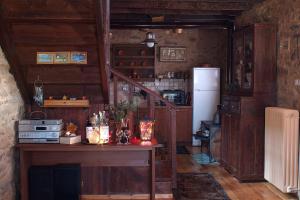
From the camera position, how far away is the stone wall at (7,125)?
3.57m

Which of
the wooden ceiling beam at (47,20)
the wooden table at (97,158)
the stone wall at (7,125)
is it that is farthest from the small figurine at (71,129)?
the wooden ceiling beam at (47,20)

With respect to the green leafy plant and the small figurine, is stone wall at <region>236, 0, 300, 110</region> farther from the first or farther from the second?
the small figurine

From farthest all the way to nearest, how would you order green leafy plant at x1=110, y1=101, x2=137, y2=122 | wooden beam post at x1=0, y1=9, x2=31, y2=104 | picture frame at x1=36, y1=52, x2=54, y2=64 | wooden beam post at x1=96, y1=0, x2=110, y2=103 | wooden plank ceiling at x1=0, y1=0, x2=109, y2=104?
green leafy plant at x1=110, y1=101, x2=137, y2=122, picture frame at x1=36, y1=52, x2=54, y2=64, wooden beam post at x1=0, y1=9, x2=31, y2=104, wooden plank ceiling at x1=0, y1=0, x2=109, y2=104, wooden beam post at x1=96, y1=0, x2=110, y2=103

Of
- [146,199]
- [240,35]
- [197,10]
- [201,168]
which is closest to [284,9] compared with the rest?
[240,35]

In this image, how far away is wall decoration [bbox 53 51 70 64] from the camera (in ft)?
12.5

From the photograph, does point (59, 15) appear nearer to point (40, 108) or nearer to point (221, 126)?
point (40, 108)

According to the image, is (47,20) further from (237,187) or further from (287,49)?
(237,187)

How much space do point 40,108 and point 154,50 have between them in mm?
4670

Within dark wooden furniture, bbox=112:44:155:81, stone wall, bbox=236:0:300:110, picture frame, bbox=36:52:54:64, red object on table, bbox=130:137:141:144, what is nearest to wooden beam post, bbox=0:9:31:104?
picture frame, bbox=36:52:54:64

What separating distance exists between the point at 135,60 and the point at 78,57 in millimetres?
4792

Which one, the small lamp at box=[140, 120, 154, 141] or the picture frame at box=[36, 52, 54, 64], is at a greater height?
the picture frame at box=[36, 52, 54, 64]

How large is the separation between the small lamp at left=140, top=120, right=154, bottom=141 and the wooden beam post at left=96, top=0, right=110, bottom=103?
57cm

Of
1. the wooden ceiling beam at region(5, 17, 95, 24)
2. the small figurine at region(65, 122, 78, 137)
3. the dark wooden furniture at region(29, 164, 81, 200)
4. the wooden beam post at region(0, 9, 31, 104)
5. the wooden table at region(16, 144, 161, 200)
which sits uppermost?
the wooden ceiling beam at region(5, 17, 95, 24)

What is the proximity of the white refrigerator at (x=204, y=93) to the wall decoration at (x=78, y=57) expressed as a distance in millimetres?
4522
